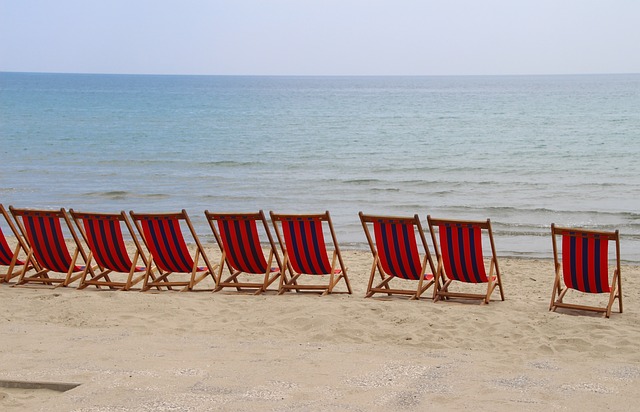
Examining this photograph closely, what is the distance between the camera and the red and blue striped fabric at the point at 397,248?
693 cm

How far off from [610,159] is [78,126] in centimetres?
2630

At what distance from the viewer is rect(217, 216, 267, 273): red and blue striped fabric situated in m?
7.18

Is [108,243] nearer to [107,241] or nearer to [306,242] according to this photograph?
[107,241]

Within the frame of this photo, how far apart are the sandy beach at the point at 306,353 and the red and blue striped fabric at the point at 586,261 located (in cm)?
A: 27

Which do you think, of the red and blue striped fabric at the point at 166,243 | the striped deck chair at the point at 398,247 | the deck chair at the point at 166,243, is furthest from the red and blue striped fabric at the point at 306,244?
the red and blue striped fabric at the point at 166,243

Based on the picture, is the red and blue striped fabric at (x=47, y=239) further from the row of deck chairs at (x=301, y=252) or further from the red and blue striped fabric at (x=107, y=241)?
the red and blue striped fabric at (x=107, y=241)

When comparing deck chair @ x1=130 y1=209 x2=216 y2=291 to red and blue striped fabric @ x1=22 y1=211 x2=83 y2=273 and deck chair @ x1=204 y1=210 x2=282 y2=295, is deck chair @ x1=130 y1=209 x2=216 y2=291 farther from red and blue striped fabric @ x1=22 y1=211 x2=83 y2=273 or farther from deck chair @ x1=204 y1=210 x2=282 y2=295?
red and blue striped fabric @ x1=22 y1=211 x2=83 y2=273

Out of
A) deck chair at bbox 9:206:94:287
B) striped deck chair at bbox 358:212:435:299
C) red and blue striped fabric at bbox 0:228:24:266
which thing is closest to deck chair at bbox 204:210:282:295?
striped deck chair at bbox 358:212:435:299

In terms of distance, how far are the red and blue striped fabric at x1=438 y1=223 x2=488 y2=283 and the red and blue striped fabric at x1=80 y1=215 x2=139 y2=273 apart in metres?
2.77

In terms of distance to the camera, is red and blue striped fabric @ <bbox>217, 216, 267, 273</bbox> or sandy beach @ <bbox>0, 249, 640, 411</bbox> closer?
sandy beach @ <bbox>0, 249, 640, 411</bbox>

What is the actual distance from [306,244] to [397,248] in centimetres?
77

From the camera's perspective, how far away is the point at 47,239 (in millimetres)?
7543

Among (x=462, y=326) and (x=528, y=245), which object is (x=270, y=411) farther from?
(x=528, y=245)

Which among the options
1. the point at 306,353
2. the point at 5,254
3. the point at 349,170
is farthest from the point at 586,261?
the point at 349,170
